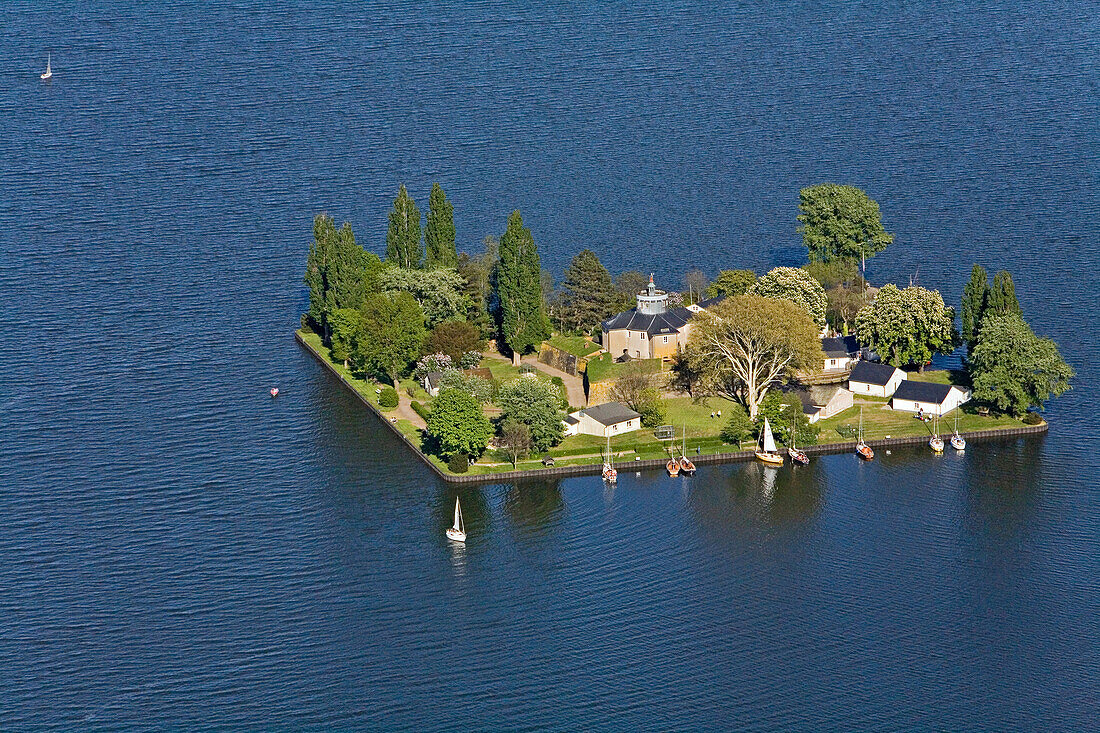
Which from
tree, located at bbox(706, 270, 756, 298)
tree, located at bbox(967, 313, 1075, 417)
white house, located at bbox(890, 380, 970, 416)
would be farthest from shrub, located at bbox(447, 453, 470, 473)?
tree, located at bbox(967, 313, 1075, 417)

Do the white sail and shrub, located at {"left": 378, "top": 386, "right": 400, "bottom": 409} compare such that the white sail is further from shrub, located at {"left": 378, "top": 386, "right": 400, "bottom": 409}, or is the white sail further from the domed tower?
shrub, located at {"left": 378, "top": 386, "right": 400, "bottom": 409}

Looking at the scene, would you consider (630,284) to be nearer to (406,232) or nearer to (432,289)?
(432,289)

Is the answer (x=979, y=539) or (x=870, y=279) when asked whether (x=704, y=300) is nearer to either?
(x=870, y=279)

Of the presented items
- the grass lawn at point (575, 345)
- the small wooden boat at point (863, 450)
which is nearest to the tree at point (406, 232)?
the grass lawn at point (575, 345)

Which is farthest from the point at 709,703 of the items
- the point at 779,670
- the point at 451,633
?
the point at 451,633

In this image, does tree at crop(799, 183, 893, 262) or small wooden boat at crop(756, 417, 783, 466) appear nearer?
small wooden boat at crop(756, 417, 783, 466)
